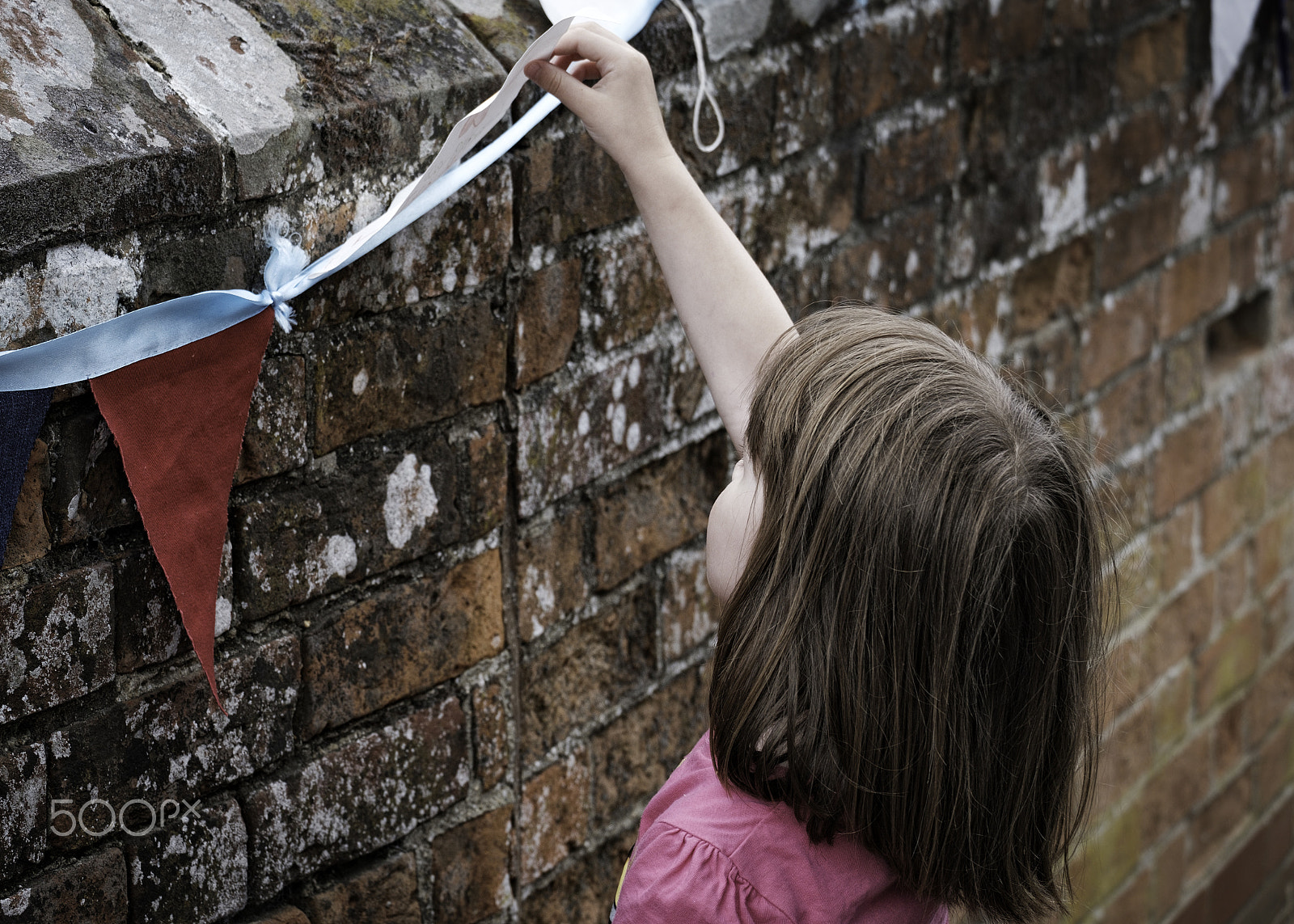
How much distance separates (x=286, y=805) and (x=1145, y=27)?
1.78 metres

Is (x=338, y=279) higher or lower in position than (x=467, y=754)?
higher

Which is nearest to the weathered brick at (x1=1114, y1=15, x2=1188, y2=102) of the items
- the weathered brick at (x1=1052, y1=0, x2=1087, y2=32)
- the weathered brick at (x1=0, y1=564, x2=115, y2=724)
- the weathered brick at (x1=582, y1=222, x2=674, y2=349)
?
the weathered brick at (x1=1052, y1=0, x2=1087, y2=32)

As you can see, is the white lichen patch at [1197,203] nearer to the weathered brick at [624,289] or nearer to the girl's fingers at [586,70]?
the weathered brick at [624,289]

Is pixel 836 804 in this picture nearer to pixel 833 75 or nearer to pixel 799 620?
pixel 799 620

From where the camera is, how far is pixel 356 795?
1.08 m

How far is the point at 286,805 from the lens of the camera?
1.03 m

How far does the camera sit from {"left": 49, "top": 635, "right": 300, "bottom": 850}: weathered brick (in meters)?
0.89

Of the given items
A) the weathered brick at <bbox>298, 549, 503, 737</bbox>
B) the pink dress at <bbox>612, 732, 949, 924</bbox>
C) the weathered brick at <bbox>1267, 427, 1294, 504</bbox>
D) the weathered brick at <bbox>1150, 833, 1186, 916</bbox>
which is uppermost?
the weathered brick at <bbox>298, 549, 503, 737</bbox>

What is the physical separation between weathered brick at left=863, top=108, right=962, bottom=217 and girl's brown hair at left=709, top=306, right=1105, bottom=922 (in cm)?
56

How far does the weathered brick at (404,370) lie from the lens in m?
1.00

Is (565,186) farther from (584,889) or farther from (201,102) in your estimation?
(584,889)

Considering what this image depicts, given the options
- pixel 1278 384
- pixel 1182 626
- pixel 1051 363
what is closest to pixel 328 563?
pixel 1051 363

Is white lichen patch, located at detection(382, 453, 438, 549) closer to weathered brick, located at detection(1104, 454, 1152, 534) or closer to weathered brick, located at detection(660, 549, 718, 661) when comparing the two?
weathered brick, located at detection(660, 549, 718, 661)

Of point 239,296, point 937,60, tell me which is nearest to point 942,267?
point 937,60
